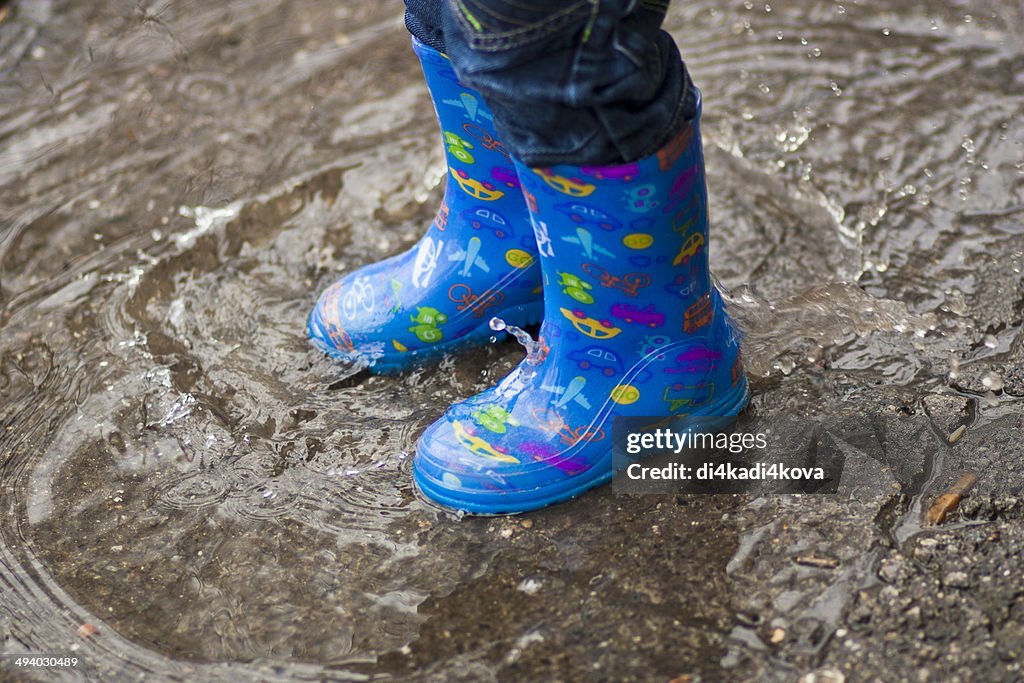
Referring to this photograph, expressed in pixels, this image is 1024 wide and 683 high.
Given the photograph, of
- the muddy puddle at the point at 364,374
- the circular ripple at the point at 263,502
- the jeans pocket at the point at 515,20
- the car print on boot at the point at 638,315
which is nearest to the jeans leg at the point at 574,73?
the jeans pocket at the point at 515,20

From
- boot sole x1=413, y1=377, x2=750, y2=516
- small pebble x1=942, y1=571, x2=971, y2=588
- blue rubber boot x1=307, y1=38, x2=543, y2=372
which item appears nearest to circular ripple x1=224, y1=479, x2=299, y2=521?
boot sole x1=413, y1=377, x2=750, y2=516

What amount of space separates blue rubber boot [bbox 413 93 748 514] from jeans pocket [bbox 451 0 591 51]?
170 millimetres

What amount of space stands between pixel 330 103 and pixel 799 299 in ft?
4.04

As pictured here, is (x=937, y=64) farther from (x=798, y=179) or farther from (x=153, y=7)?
(x=153, y=7)

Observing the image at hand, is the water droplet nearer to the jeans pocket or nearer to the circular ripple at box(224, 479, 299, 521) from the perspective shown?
the jeans pocket

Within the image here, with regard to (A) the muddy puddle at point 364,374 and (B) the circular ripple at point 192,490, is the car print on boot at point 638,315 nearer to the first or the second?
(A) the muddy puddle at point 364,374

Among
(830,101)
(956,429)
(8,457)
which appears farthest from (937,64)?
(8,457)

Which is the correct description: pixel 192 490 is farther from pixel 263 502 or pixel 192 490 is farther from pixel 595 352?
pixel 595 352

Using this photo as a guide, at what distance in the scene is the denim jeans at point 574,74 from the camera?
101 cm

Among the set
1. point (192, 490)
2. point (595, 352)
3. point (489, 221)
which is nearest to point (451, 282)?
point (489, 221)

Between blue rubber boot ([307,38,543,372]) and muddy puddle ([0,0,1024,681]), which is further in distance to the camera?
blue rubber boot ([307,38,543,372])

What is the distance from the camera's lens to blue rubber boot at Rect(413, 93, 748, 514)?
1.17 metres

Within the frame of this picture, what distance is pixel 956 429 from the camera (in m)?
1.36

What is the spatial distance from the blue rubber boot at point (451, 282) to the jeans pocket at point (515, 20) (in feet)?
1.27
